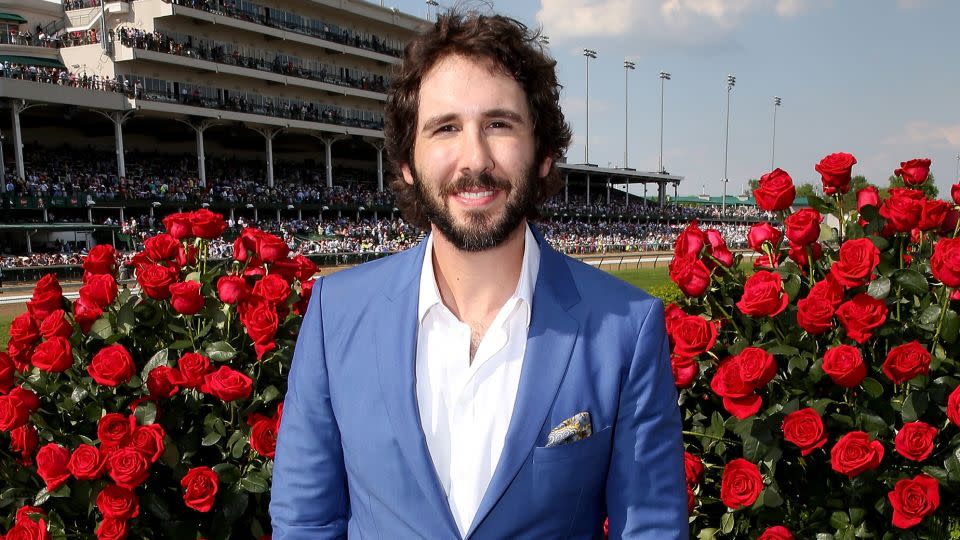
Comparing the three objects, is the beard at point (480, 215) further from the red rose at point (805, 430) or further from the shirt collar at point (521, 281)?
the red rose at point (805, 430)

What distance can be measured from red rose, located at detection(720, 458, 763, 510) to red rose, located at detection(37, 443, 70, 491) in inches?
103

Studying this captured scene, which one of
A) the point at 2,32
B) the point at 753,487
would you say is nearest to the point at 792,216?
the point at 753,487

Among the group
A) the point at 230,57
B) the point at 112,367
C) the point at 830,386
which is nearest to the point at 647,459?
the point at 830,386

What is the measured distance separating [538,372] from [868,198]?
234 centimetres

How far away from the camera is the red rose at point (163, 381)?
118 inches

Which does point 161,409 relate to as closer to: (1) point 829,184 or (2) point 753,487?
(2) point 753,487

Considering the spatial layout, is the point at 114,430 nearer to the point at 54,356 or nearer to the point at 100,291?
the point at 54,356

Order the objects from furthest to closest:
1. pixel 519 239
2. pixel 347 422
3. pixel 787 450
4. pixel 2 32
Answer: pixel 2 32 < pixel 787 450 < pixel 519 239 < pixel 347 422

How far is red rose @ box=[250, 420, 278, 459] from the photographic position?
9.62 feet

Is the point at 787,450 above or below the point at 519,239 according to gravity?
below

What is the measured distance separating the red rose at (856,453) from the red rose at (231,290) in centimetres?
253

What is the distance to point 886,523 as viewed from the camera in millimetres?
2941

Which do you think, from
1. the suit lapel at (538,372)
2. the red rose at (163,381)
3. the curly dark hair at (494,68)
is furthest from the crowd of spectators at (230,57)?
the suit lapel at (538,372)

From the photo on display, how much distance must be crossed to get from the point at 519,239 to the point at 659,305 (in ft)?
1.60
